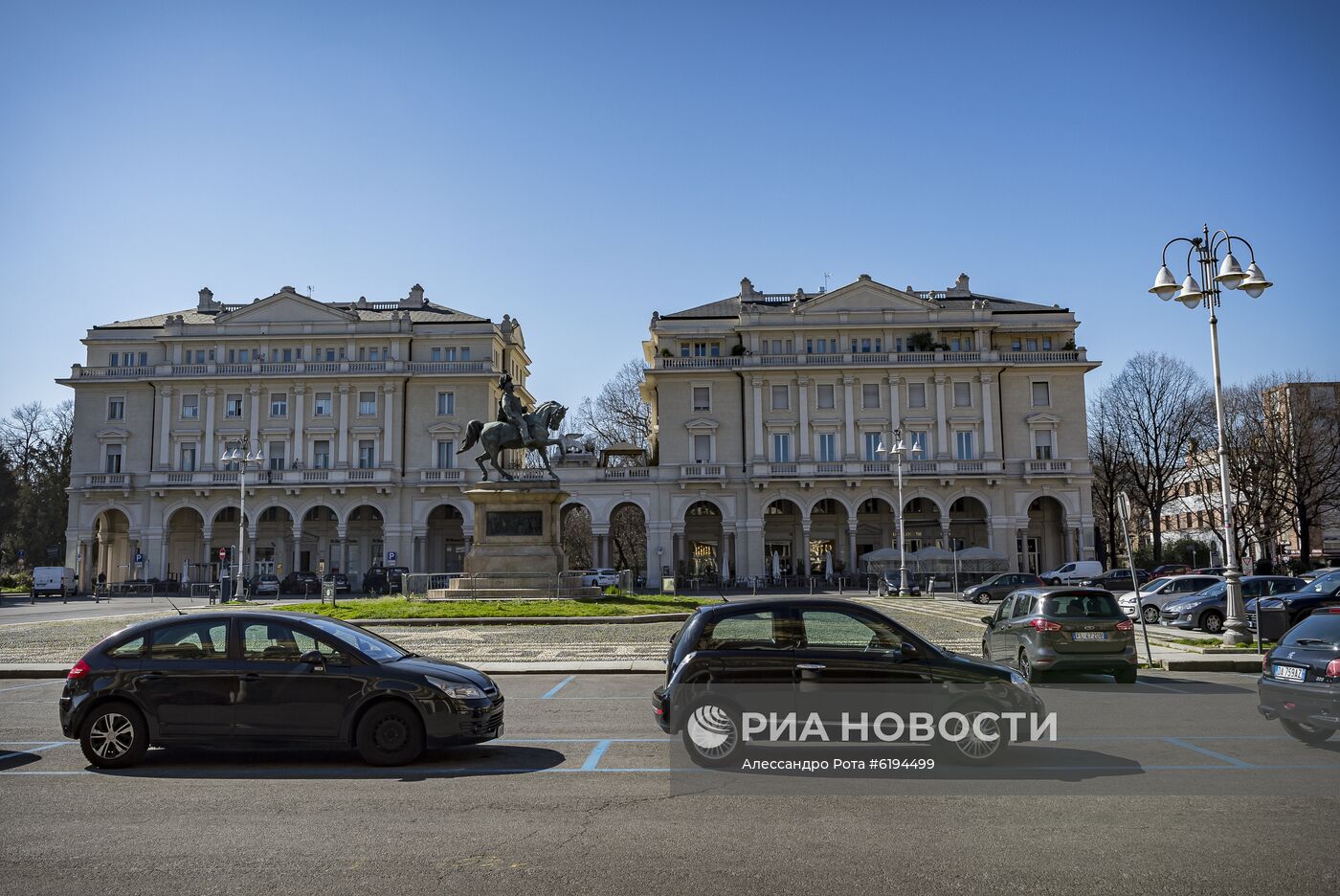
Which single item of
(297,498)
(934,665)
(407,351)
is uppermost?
(407,351)

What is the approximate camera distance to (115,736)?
9.62 meters

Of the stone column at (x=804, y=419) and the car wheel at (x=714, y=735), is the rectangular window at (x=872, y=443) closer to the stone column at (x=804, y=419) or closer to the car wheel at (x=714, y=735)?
the stone column at (x=804, y=419)

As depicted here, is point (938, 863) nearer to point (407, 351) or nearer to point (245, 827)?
point (245, 827)

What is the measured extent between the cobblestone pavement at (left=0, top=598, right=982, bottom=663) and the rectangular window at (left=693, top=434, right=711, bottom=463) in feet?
118

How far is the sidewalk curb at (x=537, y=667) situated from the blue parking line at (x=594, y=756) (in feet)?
21.6

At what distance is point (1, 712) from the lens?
1354cm

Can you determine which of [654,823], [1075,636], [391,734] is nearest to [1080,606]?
[1075,636]

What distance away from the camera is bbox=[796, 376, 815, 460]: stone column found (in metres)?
→ 66.8

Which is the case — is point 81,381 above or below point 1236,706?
above

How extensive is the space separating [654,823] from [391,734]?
3375mm

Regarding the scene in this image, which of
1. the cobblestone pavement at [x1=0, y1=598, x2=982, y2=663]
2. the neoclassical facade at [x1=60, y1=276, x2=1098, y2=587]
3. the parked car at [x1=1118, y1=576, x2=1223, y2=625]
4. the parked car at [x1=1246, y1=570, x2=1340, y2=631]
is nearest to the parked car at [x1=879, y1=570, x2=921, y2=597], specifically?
the neoclassical facade at [x1=60, y1=276, x2=1098, y2=587]

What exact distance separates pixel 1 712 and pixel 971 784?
12.7 metres

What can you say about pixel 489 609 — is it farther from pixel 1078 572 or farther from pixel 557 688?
pixel 1078 572

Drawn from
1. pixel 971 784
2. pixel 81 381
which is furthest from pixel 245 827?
pixel 81 381
